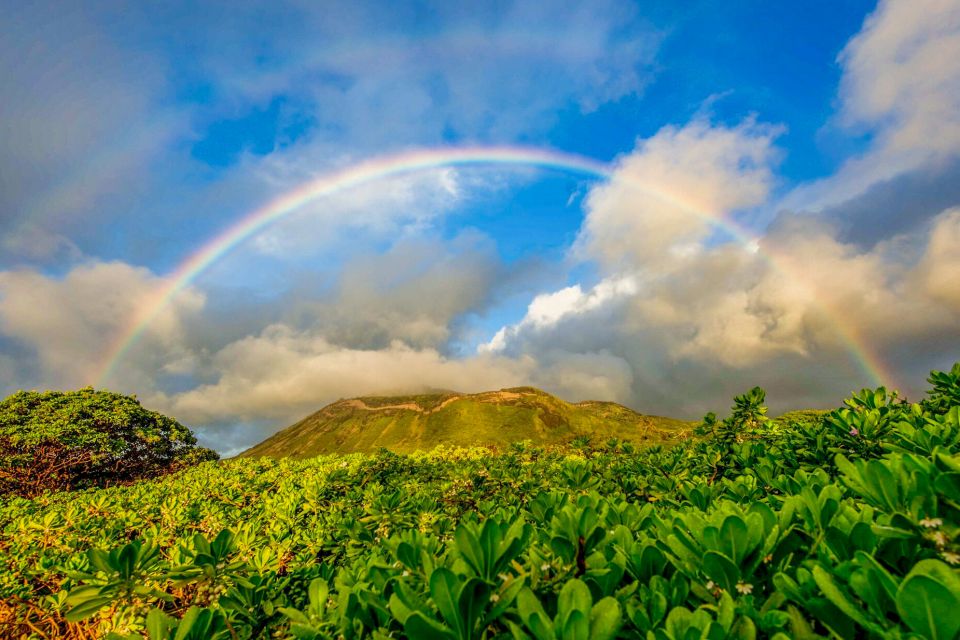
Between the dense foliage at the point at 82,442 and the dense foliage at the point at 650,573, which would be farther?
the dense foliage at the point at 82,442

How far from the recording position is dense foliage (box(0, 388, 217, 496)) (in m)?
18.0

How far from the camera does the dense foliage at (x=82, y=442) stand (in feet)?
59.2

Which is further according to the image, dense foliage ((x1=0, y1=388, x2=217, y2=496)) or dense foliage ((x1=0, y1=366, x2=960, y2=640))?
dense foliage ((x1=0, y1=388, x2=217, y2=496))

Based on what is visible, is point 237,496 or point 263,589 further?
point 237,496

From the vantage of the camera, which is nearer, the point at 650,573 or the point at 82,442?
the point at 650,573

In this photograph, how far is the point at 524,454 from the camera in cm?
826

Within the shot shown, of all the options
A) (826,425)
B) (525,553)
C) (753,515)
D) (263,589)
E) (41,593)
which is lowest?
(41,593)

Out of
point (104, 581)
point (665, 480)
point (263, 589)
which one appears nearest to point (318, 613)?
point (263, 589)

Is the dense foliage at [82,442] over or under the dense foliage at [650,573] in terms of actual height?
over

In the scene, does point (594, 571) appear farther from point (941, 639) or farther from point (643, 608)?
point (941, 639)

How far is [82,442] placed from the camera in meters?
20.5

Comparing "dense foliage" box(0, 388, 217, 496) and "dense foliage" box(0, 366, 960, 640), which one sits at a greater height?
"dense foliage" box(0, 388, 217, 496)

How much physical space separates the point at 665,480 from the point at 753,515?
2.96m

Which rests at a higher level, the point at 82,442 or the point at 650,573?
the point at 82,442
